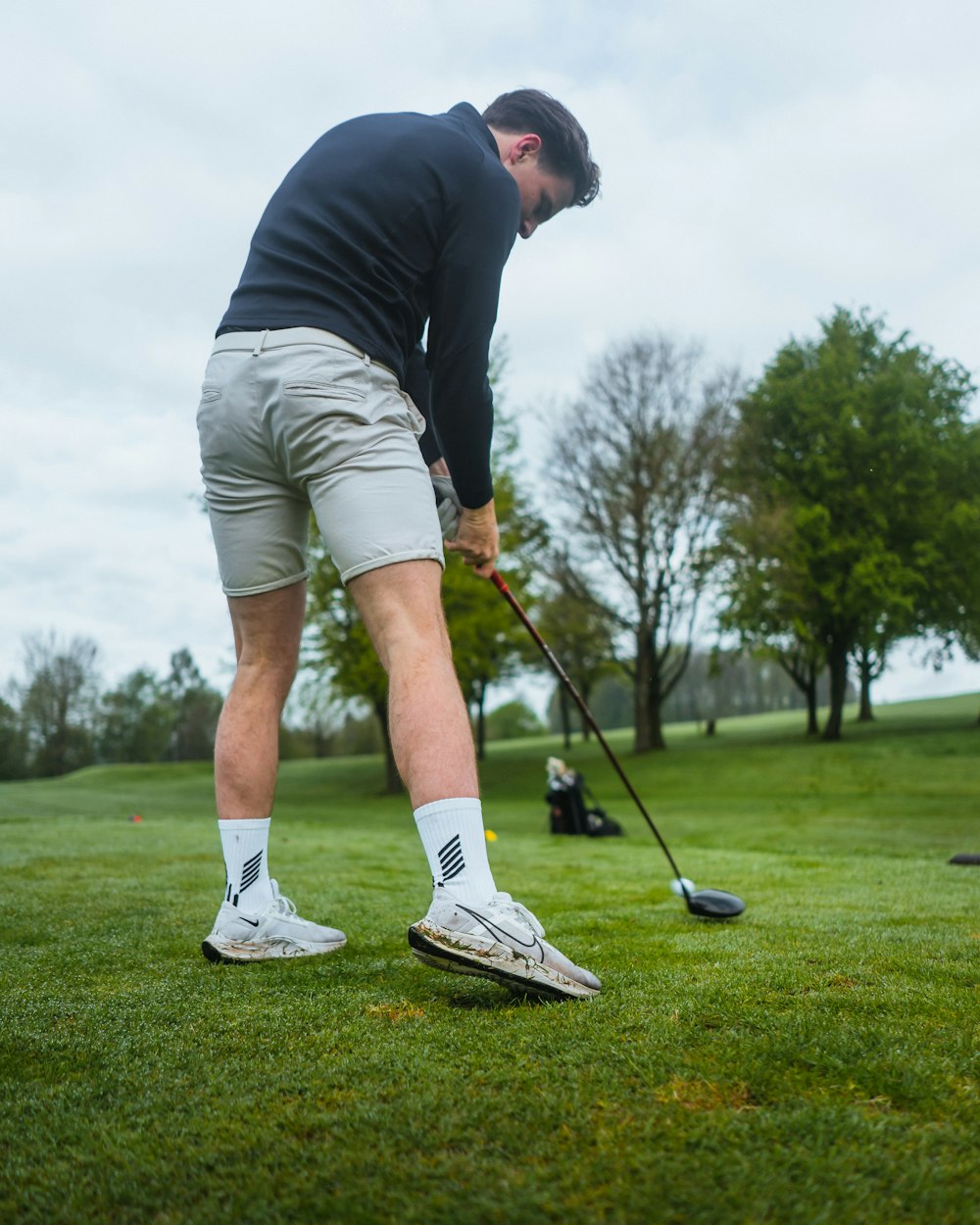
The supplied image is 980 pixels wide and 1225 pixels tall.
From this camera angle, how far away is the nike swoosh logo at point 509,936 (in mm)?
1856

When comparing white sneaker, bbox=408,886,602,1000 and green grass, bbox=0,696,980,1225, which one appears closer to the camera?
green grass, bbox=0,696,980,1225

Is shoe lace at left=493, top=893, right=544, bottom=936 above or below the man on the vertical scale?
below

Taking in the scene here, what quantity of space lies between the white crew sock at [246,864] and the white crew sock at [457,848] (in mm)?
737

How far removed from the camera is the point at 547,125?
2.69m

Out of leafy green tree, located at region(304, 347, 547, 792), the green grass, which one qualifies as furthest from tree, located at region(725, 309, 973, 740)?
the green grass

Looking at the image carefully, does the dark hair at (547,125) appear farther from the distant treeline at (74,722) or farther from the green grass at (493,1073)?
the distant treeline at (74,722)

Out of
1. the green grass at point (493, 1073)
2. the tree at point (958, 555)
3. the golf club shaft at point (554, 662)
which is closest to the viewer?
the green grass at point (493, 1073)

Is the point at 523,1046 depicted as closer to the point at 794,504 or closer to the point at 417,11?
the point at 417,11

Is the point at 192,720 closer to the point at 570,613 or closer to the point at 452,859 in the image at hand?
the point at 570,613

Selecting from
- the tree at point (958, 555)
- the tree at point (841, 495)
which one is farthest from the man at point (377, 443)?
the tree at point (958, 555)

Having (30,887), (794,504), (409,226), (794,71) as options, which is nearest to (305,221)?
(409,226)

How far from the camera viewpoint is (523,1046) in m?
1.53

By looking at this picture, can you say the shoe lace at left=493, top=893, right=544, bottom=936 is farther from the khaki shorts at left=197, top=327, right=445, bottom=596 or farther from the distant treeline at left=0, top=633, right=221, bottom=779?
the distant treeline at left=0, top=633, right=221, bottom=779

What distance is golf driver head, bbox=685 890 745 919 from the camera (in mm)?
3098
